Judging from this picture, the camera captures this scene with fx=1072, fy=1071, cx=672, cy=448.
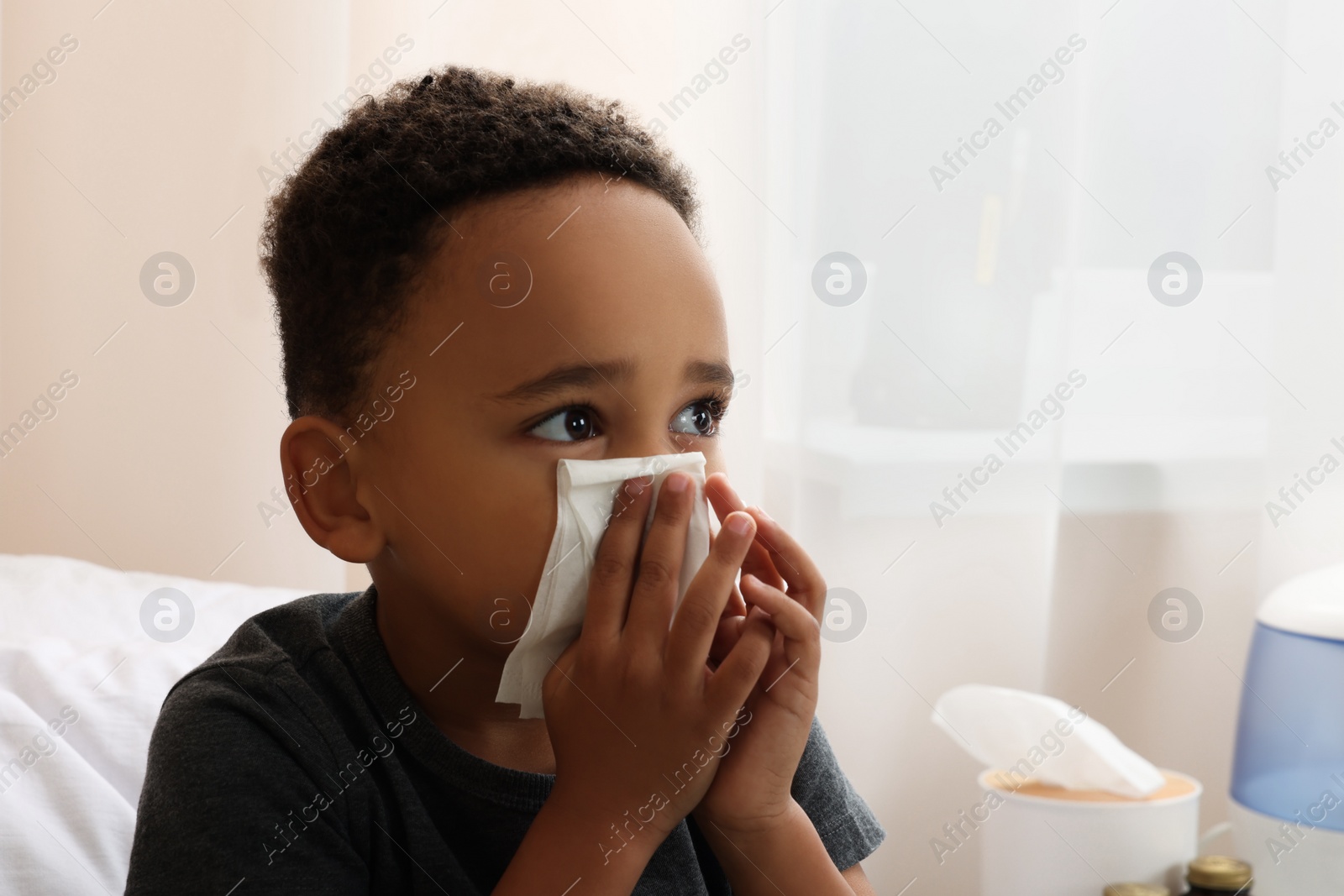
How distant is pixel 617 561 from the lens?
695 mm

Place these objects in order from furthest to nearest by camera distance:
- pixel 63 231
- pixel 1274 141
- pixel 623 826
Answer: pixel 1274 141 → pixel 63 231 → pixel 623 826

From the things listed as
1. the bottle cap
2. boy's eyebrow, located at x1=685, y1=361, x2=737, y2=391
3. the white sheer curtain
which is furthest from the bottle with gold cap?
boy's eyebrow, located at x1=685, y1=361, x2=737, y2=391

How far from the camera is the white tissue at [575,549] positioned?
69 centimetres

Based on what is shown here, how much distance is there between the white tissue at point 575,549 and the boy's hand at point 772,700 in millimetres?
30

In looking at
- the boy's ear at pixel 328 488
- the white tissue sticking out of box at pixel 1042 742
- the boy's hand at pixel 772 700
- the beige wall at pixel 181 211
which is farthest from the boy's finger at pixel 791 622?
the beige wall at pixel 181 211

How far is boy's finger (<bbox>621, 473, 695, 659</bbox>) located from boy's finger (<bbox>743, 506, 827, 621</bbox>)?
0.06 metres

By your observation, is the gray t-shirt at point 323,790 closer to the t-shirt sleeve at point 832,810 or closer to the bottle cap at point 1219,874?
the t-shirt sleeve at point 832,810

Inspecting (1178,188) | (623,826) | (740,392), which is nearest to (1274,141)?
(1178,188)

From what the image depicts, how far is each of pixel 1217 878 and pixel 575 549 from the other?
1013mm

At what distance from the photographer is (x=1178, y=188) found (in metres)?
1.66

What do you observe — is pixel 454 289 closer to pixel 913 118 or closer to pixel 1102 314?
pixel 913 118

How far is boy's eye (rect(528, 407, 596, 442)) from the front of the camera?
693 mm

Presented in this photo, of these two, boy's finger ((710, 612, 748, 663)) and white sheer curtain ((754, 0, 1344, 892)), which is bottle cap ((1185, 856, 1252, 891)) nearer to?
white sheer curtain ((754, 0, 1344, 892))

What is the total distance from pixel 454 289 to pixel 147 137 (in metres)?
1.04
